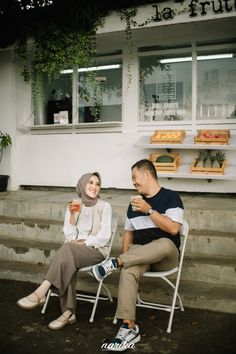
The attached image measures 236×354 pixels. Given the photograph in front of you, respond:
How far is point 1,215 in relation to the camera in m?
6.82

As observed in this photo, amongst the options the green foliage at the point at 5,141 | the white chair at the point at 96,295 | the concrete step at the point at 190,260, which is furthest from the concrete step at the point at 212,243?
the green foliage at the point at 5,141

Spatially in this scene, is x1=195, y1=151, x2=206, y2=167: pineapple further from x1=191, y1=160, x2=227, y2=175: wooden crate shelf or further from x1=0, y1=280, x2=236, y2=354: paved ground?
x1=0, y1=280, x2=236, y2=354: paved ground

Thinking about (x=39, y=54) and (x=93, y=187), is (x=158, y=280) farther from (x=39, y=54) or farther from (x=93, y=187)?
(x=39, y=54)

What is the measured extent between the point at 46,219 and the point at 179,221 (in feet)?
9.91

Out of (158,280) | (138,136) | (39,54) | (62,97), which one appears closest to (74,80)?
(62,97)

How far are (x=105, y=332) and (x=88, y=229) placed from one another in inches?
41.8

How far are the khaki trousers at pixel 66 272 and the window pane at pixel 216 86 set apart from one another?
4.01 m

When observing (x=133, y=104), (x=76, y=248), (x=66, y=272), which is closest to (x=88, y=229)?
(x=76, y=248)

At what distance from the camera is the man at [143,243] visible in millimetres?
3629

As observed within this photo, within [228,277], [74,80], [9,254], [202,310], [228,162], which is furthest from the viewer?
[74,80]

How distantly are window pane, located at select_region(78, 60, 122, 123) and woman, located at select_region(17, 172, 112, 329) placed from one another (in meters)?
3.58

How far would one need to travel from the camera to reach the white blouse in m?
4.33

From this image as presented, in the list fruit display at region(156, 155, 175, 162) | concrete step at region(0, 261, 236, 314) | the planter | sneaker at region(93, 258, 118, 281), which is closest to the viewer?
sneaker at region(93, 258, 118, 281)

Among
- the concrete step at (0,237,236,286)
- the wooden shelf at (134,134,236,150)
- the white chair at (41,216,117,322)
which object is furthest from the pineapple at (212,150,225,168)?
the white chair at (41,216,117,322)
